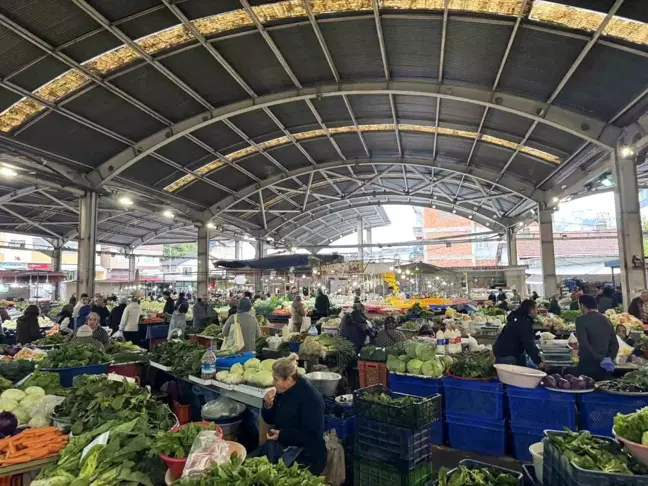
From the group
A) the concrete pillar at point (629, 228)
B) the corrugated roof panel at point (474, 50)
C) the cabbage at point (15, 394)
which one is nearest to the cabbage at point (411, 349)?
the cabbage at point (15, 394)

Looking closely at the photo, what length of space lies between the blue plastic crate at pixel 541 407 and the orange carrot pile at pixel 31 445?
4.02 metres

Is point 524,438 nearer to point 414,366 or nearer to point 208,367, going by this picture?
point 414,366

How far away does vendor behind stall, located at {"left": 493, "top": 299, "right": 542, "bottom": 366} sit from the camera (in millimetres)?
4773

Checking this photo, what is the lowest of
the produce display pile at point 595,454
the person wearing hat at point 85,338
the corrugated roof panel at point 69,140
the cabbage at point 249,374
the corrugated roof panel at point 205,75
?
the produce display pile at point 595,454

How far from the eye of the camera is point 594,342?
4.46m

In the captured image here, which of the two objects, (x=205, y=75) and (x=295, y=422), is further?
(x=205, y=75)

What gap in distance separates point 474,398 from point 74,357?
15.5 feet

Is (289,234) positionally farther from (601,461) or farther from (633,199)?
(601,461)

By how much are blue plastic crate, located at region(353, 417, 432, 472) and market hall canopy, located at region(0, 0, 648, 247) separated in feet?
23.9

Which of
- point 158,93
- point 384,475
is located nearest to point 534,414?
point 384,475

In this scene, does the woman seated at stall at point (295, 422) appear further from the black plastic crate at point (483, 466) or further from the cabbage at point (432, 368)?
the cabbage at point (432, 368)

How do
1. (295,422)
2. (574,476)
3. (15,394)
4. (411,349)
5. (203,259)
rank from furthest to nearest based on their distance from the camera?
(203,259), (411,349), (15,394), (295,422), (574,476)

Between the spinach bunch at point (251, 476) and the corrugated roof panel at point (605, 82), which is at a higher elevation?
the corrugated roof panel at point (605, 82)

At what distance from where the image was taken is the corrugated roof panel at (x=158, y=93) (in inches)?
364
